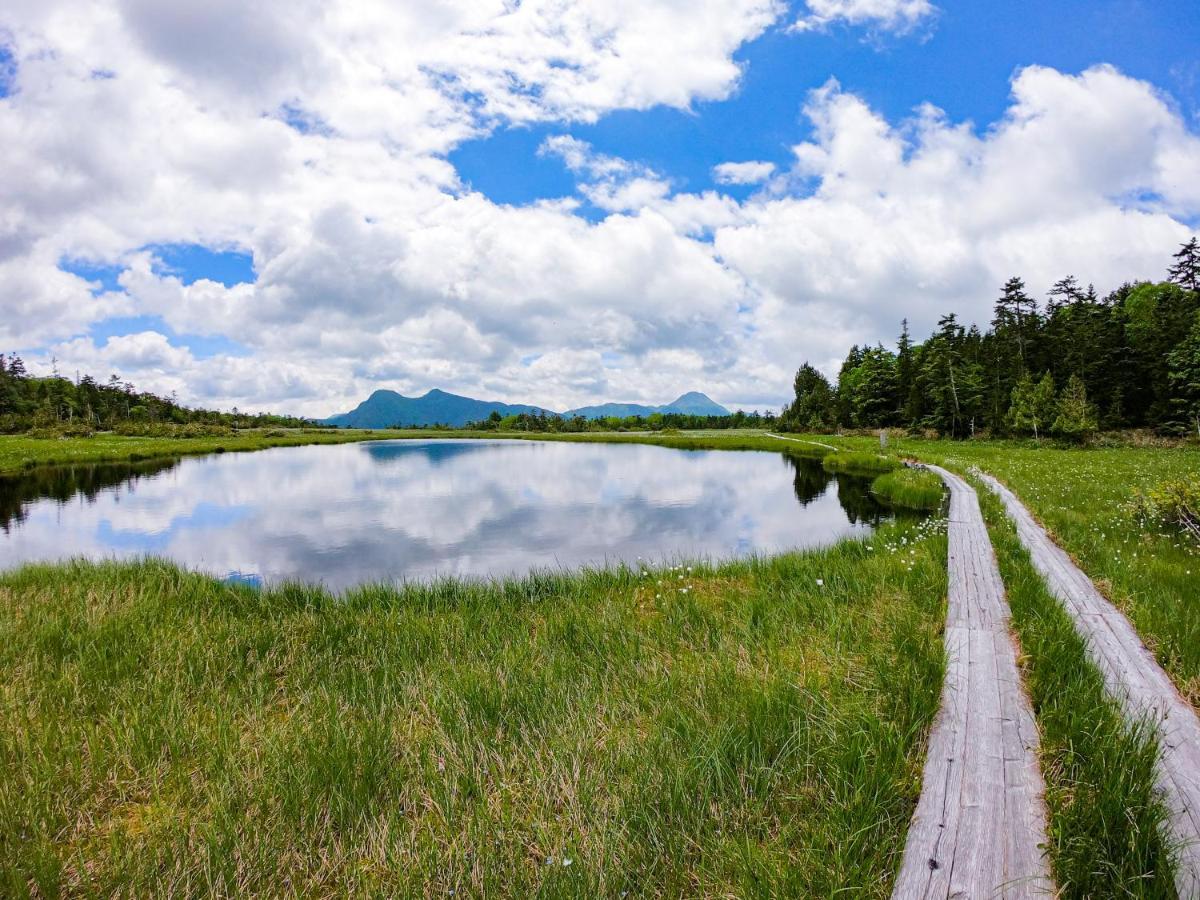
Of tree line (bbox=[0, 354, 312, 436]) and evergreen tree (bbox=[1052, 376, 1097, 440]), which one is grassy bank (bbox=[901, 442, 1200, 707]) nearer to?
evergreen tree (bbox=[1052, 376, 1097, 440])

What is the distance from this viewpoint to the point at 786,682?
4141 millimetres

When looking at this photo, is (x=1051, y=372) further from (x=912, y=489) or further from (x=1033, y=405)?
(x=912, y=489)

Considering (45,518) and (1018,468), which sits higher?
(1018,468)

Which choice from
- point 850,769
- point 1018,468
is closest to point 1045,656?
point 850,769

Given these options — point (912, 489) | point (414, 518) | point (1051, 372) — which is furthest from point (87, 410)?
point (1051, 372)

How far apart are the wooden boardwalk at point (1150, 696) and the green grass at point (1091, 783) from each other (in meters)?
0.10

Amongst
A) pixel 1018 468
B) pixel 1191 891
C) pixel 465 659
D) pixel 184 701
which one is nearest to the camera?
pixel 1191 891

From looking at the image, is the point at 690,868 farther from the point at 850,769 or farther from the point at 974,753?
the point at 974,753

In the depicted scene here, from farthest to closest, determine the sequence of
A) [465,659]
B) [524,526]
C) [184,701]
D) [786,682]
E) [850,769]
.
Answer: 1. [524,526]
2. [465,659]
3. [184,701]
4. [786,682]
5. [850,769]

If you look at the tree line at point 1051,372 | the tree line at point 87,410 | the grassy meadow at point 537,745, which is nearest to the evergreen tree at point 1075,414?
the tree line at point 1051,372

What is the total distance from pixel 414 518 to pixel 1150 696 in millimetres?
21263

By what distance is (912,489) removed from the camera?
69.4ft

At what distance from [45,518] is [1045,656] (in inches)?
1183

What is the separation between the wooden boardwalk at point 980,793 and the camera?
233 centimetres
